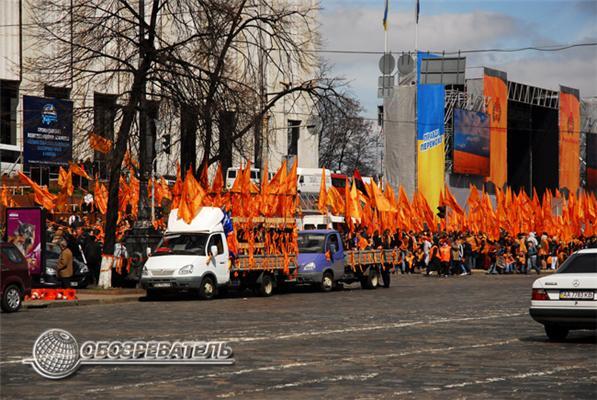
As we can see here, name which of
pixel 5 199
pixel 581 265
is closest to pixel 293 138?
pixel 5 199

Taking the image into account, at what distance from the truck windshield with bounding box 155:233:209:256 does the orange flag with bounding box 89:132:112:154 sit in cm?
342

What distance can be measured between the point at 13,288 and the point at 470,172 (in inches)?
2176

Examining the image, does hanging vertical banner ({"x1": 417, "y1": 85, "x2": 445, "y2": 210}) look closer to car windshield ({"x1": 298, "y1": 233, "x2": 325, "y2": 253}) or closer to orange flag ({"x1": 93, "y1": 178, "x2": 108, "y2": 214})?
orange flag ({"x1": 93, "y1": 178, "x2": 108, "y2": 214})

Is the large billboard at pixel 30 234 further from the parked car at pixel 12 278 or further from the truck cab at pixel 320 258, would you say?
the truck cab at pixel 320 258

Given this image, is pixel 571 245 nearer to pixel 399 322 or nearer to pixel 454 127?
pixel 454 127

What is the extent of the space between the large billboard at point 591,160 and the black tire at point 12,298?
253ft

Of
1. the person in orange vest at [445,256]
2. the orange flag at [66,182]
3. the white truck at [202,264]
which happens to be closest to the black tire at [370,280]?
the white truck at [202,264]

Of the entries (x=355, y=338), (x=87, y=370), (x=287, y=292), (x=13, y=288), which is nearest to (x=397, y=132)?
(x=287, y=292)

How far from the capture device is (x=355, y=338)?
762 inches

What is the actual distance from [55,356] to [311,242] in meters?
21.5

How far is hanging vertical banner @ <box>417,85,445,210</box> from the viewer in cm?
7438

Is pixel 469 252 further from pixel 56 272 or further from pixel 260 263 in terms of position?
pixel 56 272

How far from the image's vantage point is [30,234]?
101ft

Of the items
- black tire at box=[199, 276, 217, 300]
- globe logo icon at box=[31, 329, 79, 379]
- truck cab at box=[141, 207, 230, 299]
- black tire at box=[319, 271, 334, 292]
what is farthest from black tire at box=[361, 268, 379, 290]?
globe logo icon at box=[31, 329, 79, 379]
